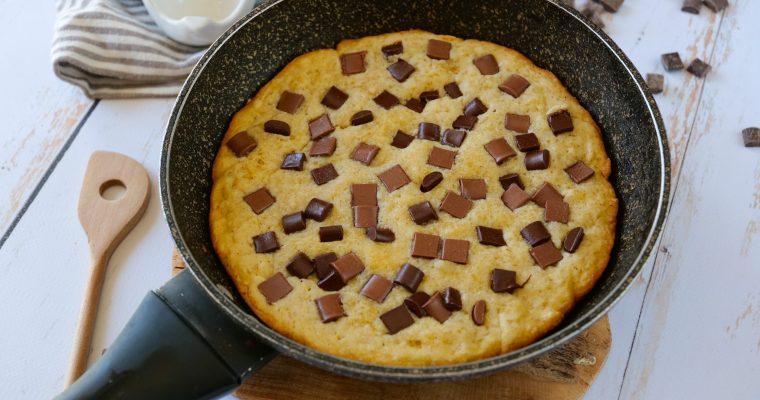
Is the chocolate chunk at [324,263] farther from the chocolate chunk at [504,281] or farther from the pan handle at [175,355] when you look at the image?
the chocolate chunk at [504,281]

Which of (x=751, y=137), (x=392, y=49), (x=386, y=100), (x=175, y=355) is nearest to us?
(x=175, y=355)

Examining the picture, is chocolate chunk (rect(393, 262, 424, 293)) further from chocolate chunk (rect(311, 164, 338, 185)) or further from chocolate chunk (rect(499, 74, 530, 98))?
chocolate chunk (rect(499, 74, 530, 98))

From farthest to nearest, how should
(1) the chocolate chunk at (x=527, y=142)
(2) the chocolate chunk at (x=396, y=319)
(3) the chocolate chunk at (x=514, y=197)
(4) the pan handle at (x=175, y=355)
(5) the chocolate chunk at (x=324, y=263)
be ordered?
1. (1) the chocolate chunk at (x=527, y=142)
2. (3) the chocolate chunk at (x=514, y=197)
3. (5) the chocolate chunk at (x=324, y=263)
4. (2) the chocolate chunk at (x=396, y=319)
5. (4) the pan handle at (x=175, y=355)

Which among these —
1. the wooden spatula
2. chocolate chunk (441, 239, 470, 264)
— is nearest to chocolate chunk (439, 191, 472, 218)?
chocolate chunk (441, 239, 470, 264)

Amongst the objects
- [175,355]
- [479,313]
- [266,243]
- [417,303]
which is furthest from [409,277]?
[175,355]

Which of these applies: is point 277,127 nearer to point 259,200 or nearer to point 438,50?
point 259,200

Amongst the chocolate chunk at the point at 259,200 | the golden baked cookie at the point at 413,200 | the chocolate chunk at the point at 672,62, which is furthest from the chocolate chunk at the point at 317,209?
the chocolate chunk at the point at 672,62

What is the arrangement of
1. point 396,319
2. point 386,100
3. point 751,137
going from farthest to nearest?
point 751,137 → point 386,100 → point 396,319

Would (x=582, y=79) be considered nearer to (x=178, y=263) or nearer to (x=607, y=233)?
(x=607, y=233)
